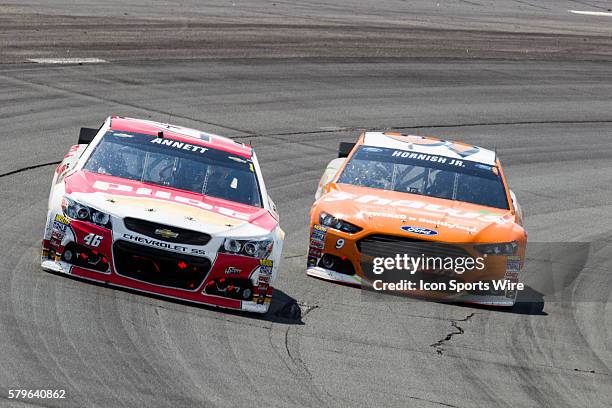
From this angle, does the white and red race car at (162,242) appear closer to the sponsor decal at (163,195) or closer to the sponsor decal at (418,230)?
the sponsor decal at (163,195)

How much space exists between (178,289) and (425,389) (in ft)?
7.82

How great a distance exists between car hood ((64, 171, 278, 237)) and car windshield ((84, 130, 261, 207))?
0.56 feet

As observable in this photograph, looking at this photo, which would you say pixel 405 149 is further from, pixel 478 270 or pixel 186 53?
pixel 186 53

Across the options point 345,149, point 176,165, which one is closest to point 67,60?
point 345,149

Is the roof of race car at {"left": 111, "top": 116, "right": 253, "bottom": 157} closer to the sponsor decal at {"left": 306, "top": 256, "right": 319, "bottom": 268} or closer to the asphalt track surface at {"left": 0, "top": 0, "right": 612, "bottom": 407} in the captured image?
the sponsor decal at {"left": 306, "top": 256, "right": 319, "bottom": 268}

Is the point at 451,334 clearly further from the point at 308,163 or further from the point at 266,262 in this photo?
the point at 308,163

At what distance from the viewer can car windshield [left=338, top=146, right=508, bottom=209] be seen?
12609mm

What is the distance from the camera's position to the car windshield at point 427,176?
41.4 feet

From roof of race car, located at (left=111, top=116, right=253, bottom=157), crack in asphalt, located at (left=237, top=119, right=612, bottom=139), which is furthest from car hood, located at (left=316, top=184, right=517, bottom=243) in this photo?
crack in asphalt, located at (left=237, top=119, right=612, bottom=139)

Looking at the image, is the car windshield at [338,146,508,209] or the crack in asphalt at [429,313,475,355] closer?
the crack in asphalt at [429,313,475,355]

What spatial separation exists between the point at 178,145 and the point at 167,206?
54.2 inches

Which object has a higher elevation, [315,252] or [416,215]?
[416,215]

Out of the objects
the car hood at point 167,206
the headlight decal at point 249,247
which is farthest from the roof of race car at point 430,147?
the headlight decal at point 249,247

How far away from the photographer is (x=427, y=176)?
12.8m
